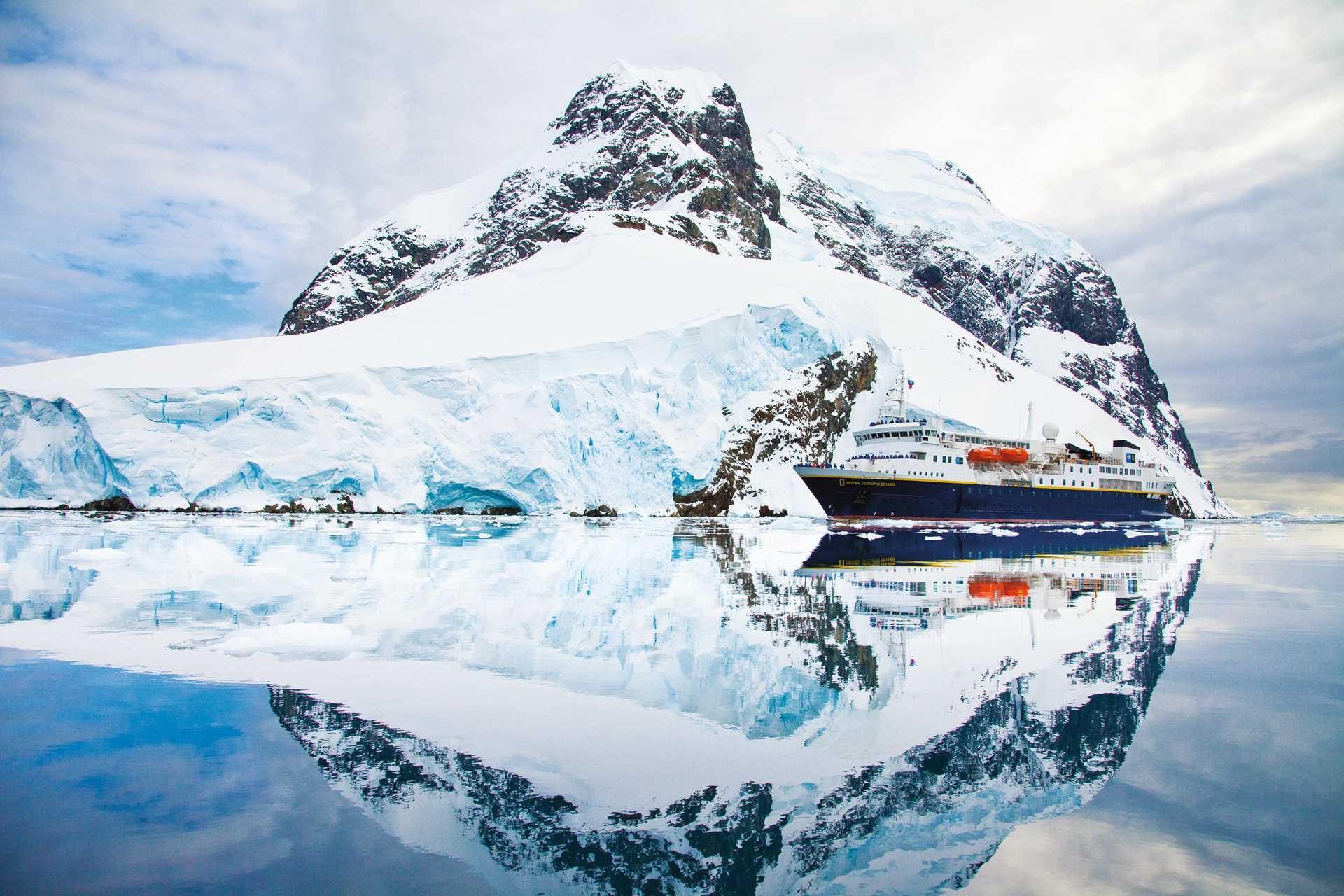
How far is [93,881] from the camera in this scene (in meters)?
2.95

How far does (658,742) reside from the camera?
15.2 feet

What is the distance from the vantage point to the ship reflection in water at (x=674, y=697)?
136 inches

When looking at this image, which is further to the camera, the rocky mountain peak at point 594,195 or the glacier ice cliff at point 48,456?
the rocky mountain peak at point 594,195

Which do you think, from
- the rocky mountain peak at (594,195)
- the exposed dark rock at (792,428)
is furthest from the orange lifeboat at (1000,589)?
the rocky mountain peak at (594,195)

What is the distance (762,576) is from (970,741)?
7844 millimetres

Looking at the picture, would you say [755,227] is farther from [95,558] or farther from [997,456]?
[95,558]

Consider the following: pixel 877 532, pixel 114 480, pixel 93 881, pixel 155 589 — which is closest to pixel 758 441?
pixel 877 532

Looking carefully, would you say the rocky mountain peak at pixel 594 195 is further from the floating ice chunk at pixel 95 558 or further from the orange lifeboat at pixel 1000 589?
the floating ice chunk at pixel 95 558

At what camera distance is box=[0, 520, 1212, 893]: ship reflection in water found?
3449 mm

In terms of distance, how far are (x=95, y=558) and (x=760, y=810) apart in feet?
44.0

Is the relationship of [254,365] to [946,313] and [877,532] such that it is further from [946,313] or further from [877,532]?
[946,313]

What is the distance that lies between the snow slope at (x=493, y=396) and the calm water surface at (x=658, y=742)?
16.2 meters

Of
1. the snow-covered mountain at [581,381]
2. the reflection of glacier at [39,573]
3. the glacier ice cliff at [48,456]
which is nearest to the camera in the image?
the reflection of glacier at [39,573]

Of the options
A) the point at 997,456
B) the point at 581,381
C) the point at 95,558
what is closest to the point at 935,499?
the point at 997,456
